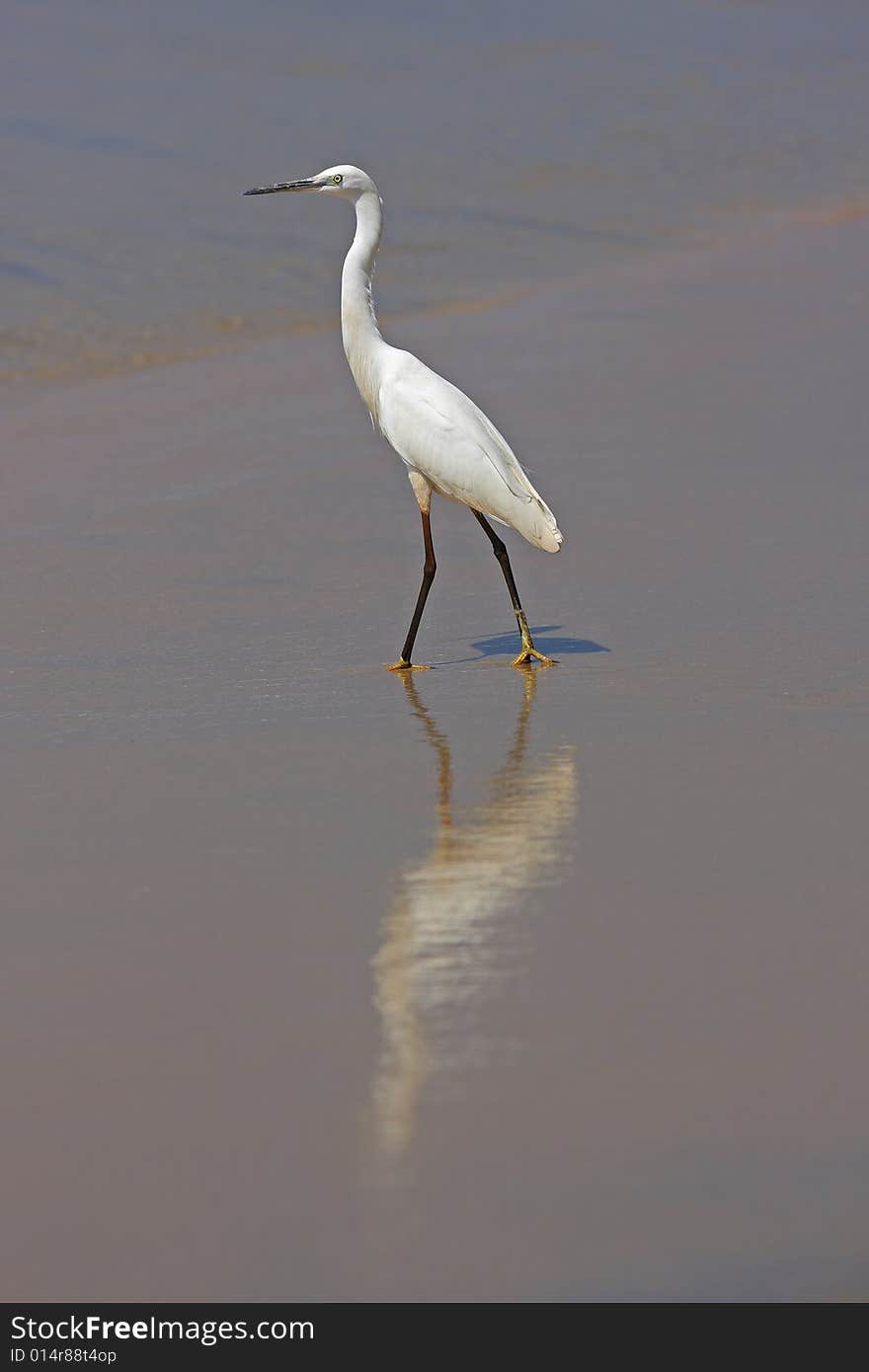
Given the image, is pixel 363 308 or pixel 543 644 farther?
pixel 363 308

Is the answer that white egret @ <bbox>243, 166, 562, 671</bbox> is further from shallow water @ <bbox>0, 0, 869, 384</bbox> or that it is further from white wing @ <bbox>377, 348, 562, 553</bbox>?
shallow water @ <bbox>0, 0, 869, 384</bbox>

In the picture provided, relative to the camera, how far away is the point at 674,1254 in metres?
2.65

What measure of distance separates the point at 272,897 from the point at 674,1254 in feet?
4.95

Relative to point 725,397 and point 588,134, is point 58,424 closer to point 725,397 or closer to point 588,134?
point 725,397

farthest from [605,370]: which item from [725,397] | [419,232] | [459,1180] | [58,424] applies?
[459,1180]

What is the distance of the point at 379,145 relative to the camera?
17.3m

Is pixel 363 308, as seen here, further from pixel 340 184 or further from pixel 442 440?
pixel 442 440

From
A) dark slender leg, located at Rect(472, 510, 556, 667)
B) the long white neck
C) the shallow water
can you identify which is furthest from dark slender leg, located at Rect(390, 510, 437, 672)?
the shallow water

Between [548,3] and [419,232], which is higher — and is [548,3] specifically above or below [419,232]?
above

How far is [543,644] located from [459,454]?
659mm

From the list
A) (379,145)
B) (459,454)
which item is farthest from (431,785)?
(379,145)

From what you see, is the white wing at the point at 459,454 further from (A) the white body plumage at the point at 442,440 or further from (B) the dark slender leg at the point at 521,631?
(B) the dark slender leg at the point at 521,631

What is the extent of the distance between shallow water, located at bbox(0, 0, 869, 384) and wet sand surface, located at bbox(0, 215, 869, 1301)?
420cm

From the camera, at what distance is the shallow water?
13.1m
